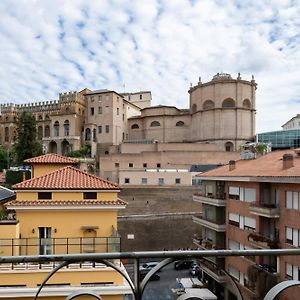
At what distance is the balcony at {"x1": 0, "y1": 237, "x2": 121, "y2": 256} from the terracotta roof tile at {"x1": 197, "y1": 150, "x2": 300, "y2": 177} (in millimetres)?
8743

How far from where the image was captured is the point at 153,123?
209 ft

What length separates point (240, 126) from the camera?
191 feet

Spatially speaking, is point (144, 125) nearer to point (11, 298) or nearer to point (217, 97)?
point (217, 97)

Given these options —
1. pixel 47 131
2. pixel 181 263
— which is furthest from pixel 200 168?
pixel 181 263

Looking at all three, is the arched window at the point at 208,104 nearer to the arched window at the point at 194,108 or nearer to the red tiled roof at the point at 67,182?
the arched window at the point at 194,108

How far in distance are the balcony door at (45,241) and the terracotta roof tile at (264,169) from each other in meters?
10.5

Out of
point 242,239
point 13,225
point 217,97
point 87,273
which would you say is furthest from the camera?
point 217,97

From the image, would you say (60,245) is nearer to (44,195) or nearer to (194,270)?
(44,195)

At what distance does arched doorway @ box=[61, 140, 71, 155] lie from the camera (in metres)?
61.8

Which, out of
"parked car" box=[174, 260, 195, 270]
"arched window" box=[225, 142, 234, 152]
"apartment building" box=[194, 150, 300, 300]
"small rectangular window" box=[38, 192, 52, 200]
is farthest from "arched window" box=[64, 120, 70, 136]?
"small rectangular window" box=[38, 192, 52, 200]

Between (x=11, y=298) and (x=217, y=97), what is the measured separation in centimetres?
5116

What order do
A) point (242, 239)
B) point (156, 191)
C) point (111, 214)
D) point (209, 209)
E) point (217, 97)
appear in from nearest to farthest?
point (111, 214) → point (242, 239) → point (209, 209) → point (156, 191) → point (217, 97)

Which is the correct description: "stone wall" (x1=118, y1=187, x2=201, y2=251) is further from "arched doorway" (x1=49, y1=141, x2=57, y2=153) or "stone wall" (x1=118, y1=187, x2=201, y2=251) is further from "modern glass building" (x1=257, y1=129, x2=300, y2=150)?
"arched doorway" (x1=49, y1=141, x2=57, y2=153)

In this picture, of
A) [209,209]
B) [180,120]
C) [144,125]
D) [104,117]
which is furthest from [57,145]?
[209,209]
